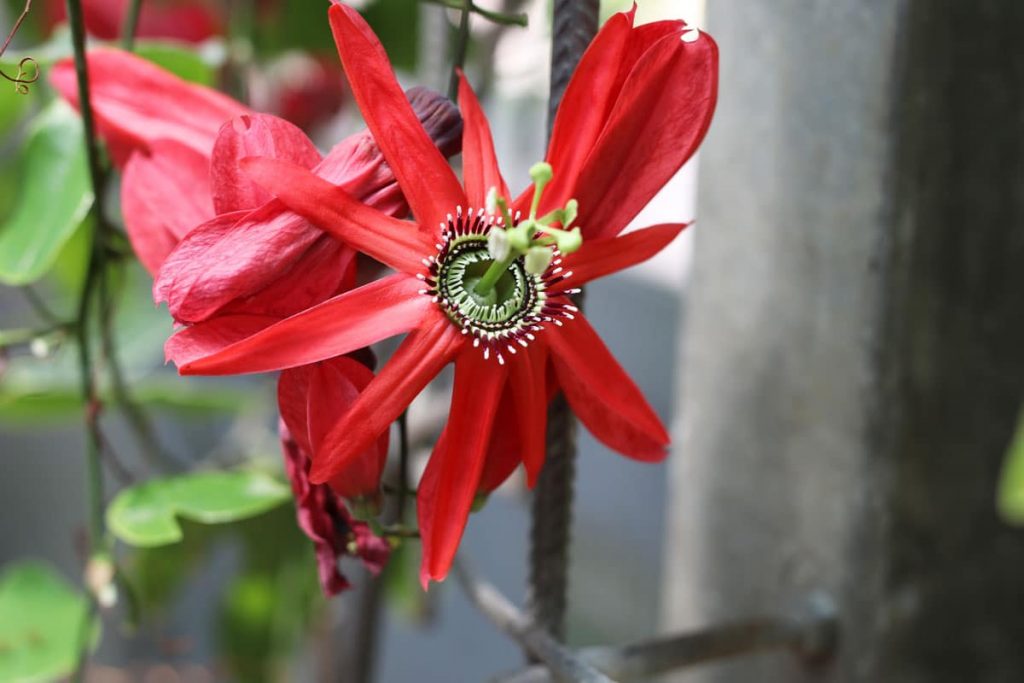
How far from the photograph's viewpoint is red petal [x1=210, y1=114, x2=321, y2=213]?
0.25m

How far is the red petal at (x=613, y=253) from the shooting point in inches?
10.2

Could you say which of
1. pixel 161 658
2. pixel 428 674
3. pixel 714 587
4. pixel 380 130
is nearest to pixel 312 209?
pixel 380 130

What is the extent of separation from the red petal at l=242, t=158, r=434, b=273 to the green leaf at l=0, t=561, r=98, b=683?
26 centimetres

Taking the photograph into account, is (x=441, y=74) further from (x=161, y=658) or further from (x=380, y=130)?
(x=161, y=658)

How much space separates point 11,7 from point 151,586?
38 cm

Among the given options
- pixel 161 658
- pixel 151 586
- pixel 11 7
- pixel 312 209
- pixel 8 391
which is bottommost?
pixel 161 658

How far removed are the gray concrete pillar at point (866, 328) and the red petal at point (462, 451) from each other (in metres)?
0.24

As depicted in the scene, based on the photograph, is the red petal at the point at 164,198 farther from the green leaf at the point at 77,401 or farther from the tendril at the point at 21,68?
the green leaf at the point at 77,401

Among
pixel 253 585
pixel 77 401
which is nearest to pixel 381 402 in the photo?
pixel 77 401

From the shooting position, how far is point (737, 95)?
0.47 m

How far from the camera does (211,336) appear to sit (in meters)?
0.24

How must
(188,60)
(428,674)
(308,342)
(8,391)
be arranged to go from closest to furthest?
(308,342) < (188,60) < (8,391) < (428,674)

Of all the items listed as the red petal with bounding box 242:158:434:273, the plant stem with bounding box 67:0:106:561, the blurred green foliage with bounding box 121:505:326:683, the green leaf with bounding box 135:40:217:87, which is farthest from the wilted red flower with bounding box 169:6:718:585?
the blurred green foliage with bounding box 121:505:326:683

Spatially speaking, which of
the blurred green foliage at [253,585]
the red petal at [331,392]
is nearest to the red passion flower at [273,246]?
the red petal at [331,392]
